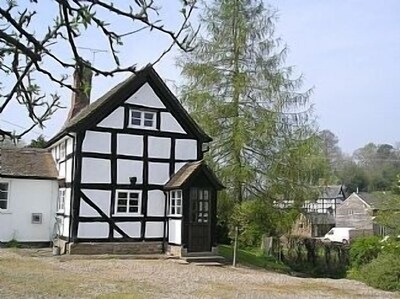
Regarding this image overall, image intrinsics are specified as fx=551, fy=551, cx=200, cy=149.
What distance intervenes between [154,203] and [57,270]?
19.9ft

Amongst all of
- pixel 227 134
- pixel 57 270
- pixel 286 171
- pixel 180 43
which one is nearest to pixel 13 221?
pixel 57 270

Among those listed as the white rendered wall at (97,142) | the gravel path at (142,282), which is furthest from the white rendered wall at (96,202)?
the gravel path at (142,282)

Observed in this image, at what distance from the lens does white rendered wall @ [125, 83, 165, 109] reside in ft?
67.9

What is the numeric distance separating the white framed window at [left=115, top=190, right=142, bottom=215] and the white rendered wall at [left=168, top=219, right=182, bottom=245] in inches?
50.3

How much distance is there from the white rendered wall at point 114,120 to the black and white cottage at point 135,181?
0.04m

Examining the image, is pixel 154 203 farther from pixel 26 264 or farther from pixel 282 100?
→ pixel 282 100

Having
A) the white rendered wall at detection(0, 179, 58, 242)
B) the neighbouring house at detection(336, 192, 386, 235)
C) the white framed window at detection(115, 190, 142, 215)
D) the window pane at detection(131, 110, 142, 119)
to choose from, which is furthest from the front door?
the neighbouring house at detection(336, 192, 386, 235)

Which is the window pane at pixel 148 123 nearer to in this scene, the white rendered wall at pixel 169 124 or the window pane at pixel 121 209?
the white rendered wall at pixel 169 124

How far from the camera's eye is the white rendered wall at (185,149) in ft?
70.2

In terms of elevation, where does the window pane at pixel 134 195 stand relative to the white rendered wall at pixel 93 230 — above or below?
above

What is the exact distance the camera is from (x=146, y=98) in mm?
20953

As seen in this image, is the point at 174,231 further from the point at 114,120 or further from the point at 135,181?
the point at 114,120

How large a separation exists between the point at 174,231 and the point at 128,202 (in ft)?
6.56

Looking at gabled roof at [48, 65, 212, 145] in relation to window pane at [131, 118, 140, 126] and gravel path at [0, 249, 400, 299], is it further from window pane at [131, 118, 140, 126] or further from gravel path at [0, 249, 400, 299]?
gravel path at [0, 249, 400, 299]
